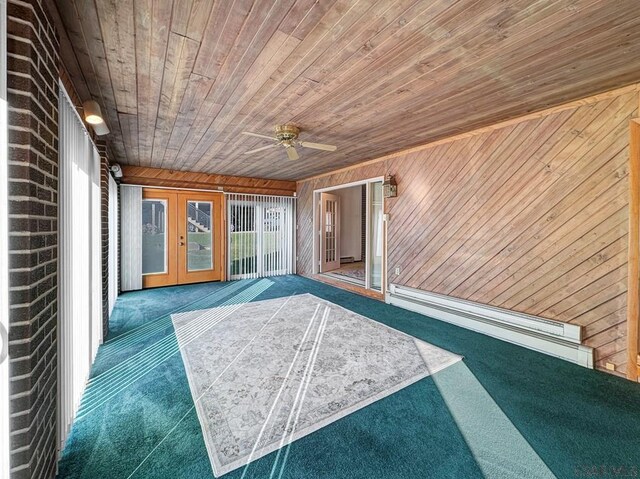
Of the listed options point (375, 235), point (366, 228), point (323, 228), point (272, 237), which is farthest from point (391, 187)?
point (272, 237)

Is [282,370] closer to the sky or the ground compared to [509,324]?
closer to the ground

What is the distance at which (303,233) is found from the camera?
7.48 meters

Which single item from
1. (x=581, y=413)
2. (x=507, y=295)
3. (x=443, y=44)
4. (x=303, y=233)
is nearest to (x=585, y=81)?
(x=443, y=44)

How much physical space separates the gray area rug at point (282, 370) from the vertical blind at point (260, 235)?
286cm

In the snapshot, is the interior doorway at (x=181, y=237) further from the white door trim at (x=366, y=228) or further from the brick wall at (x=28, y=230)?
the brick wall at (x=28, y=230)

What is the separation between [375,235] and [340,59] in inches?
163

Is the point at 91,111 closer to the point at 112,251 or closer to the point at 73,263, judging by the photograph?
the point at 73,263

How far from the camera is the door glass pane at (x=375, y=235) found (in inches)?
216

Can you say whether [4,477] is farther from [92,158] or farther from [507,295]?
[507,295]

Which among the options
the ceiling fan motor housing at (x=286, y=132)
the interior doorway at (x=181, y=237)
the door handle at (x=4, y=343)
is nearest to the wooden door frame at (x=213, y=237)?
the interior doorway at (x=181, y=237)

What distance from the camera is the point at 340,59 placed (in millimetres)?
2031

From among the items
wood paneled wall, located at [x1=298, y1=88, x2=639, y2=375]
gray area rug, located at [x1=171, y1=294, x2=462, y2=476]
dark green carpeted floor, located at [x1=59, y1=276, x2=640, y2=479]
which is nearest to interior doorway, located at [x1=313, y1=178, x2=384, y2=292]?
wood paneled wall, located at [x1=298, y1=88, x2=639, y2=375]

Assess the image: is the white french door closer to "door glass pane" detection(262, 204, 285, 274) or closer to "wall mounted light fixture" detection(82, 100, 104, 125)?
"door glass pane" detection(262, 204, 285, 274)

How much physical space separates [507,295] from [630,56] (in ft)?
7.87
